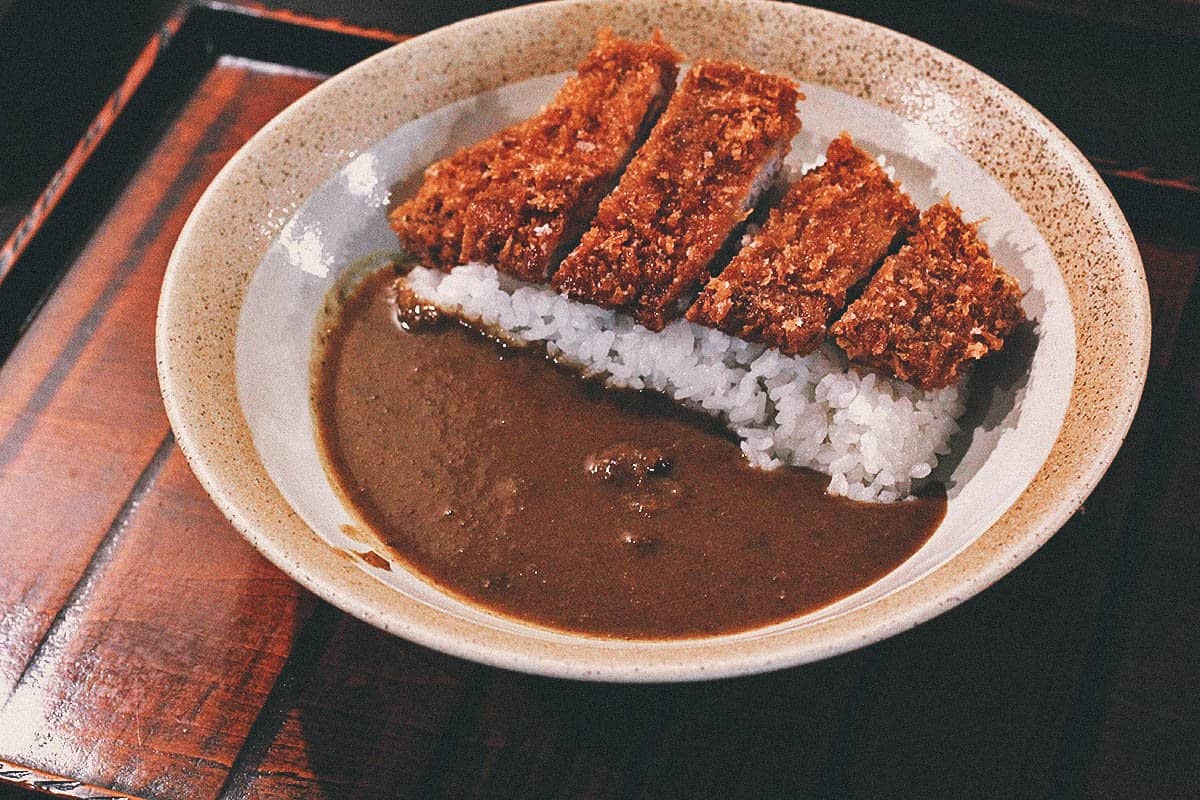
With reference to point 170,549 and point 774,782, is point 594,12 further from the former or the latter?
point 774,782

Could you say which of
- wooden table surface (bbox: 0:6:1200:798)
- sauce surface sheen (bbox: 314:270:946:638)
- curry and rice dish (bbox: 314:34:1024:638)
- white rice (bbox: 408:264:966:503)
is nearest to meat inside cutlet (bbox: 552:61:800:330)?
curry and rice dish (bbox: 314:34:1024:638)

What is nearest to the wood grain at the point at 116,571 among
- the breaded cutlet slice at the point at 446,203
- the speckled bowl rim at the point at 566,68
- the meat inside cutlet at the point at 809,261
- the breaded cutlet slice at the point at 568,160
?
the speckled bowl rim at the point at 566,68

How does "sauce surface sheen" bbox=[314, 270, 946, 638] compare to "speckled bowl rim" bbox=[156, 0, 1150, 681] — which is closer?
"speckled bowl rim" bbox=[156, 0, 1150, 681]

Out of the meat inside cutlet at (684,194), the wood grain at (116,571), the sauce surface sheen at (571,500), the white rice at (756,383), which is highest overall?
the meat inside cutlet at (684,194)

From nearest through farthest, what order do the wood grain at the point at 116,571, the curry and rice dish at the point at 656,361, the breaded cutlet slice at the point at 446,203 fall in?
1. the wood grain at the point at 116,571
2. the curry and rice dish at the point at 656,361
3. the breaded cutlet slice at the point at 446,203

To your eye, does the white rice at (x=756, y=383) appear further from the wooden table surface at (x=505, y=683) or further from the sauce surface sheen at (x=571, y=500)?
the wooden table surface at (x=505, y=683)

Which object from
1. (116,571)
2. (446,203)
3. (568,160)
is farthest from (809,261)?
(116,571)

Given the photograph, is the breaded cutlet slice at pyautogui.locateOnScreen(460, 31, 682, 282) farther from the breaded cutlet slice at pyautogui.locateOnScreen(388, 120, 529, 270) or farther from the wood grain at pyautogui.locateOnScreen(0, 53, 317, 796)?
the wood grain at pyautogui.locateOnScreen(0, 53, 317, 796)
